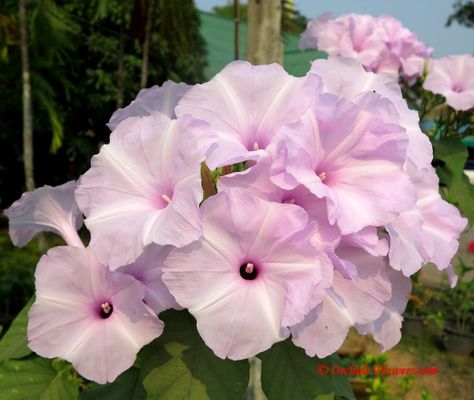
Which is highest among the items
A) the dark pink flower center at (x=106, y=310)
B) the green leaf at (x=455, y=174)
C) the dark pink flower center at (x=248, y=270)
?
the dark pink flower center at (x=248, y=270)

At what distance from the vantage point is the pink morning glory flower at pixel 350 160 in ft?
2.26

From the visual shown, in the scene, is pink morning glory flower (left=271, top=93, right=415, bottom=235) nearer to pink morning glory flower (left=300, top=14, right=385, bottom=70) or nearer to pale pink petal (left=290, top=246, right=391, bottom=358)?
pale pink petal (left=290, top=246, right=391, bottom=358)

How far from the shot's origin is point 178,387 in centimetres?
76

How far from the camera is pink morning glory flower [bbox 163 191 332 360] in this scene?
2.19 feet

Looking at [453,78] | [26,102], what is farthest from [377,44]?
[26,102]

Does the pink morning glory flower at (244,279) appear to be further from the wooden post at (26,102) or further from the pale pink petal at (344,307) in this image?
the wooden post at (26,102)

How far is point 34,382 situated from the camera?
0.90 meters

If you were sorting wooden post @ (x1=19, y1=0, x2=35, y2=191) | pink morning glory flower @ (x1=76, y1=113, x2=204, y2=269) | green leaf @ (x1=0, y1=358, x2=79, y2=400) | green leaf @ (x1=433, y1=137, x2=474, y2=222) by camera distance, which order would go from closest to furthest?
pink morning glory flower @ (x1=76, y1=113, x2=204, y2=269), green leaf @ (x1=0, y1=358, x2=79, y2=400), green leaf @ (x1=433, y1=137, x2=474, y2=222), wooden post @ (x1=19, y1=0, x2=35, y2=191)

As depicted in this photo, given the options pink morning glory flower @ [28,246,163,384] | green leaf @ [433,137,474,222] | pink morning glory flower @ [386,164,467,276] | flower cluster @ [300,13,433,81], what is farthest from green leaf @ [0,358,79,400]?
flower cluster @ [300,13,433,81]

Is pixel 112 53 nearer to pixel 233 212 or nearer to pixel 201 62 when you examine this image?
pixel 201 62

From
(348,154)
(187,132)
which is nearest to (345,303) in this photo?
(348,154)

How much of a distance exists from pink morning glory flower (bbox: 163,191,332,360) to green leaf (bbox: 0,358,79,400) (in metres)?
0.35

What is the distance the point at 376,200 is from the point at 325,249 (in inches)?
3.8

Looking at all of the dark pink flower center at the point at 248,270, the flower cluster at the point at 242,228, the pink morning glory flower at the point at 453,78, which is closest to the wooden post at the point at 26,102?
the pink morning glory flower at the point at 453,78
